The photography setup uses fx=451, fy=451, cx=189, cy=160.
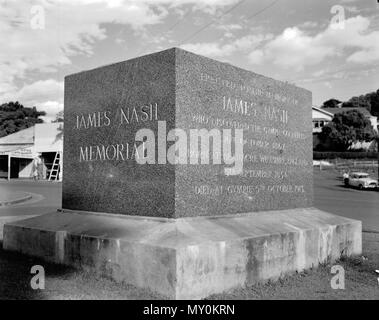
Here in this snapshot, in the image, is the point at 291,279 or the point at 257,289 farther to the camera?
the point at 291,279

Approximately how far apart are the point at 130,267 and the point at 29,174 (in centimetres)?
4266

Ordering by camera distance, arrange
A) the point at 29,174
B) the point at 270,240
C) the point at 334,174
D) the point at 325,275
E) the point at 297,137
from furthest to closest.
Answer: the point at 334,174 < the point at 29,174 < the point at 297,137 < the point at 325,275 < the point at 270,240

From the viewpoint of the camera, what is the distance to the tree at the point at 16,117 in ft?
235

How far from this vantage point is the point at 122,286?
14.7 feet

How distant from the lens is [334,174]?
48312mm

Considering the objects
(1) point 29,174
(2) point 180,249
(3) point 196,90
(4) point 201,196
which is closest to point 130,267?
(2) point 180,249

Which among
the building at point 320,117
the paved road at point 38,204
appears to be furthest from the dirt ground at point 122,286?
the building at point 320,117

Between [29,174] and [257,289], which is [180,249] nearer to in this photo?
[257,289]

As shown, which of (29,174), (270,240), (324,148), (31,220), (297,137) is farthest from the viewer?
(324,148)

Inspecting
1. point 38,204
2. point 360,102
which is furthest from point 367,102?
point 38,204

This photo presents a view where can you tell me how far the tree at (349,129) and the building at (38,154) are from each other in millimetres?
39521

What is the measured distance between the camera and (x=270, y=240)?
16.8ft

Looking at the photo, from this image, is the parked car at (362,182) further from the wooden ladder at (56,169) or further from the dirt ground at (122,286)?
the dirt ground at (122,286)
